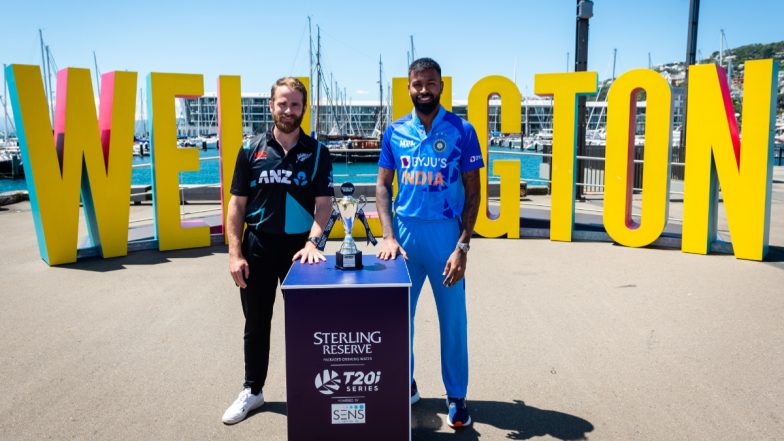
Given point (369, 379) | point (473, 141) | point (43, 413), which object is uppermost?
point (473, 141)

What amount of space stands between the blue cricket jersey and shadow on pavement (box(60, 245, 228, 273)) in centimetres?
589

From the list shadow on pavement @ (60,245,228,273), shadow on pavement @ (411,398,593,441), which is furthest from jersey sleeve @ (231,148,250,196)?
shadow on pavement @ (60,245,228,273)

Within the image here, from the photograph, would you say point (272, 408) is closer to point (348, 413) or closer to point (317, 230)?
point (348, 413)

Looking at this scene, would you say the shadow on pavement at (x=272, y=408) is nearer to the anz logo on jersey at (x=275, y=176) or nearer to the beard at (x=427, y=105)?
the anz logo on jersey at (x=275, y=176)

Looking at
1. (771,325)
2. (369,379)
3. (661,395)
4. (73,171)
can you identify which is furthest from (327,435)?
(73,171)

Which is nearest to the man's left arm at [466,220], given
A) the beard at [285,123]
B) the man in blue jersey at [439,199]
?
the man in blue jersey at [439,199]

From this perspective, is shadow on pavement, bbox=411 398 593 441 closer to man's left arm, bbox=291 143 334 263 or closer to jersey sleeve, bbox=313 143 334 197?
man's left arm, bbox=291 143 334 263

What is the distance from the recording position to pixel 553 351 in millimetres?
5000

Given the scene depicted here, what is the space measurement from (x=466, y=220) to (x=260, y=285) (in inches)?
52.6

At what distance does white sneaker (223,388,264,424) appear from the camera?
379 cm

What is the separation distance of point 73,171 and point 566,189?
735 centimetres

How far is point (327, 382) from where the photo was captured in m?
3.10

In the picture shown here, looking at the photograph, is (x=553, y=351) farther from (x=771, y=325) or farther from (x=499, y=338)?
(x=771, y=325)

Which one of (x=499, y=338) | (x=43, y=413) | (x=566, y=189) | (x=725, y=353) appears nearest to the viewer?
(x=43, y=413)
